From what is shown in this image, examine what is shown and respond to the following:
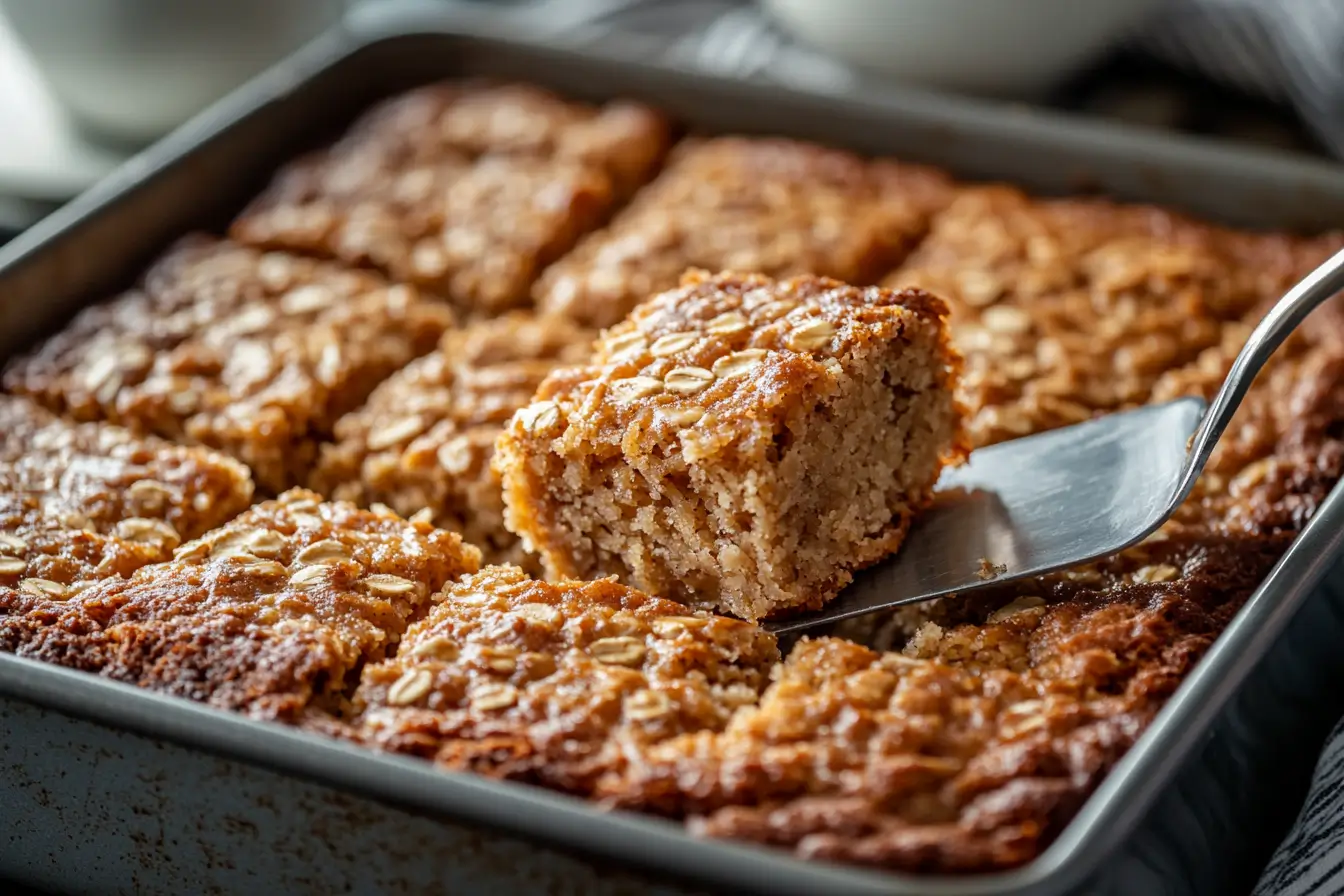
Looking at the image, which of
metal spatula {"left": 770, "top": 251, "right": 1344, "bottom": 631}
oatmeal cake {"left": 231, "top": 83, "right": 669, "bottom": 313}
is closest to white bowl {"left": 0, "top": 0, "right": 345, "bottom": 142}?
oatmeal cake {"left": 231, "top": 83, "right": 669, "bottom": 313}

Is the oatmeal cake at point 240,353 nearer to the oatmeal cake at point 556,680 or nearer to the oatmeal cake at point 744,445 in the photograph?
the oatmeal cake at point 744,445

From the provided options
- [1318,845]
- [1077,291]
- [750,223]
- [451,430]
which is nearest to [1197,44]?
[1077,291]

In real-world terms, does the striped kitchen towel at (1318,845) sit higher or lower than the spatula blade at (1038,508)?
lower

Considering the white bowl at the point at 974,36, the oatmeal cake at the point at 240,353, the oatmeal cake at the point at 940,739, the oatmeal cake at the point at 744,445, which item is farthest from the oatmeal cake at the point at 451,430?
the white bowl at the point at 974,36

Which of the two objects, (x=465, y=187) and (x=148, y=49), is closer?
(x=465, y=187)

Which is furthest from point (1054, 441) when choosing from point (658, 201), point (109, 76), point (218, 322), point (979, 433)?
point (109, 76)

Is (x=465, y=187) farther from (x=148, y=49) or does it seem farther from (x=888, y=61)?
(x=888, y=61)

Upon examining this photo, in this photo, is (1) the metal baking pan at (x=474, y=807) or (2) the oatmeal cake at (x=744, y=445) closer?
(1) the metal baking pan at (x=474, y=807)
